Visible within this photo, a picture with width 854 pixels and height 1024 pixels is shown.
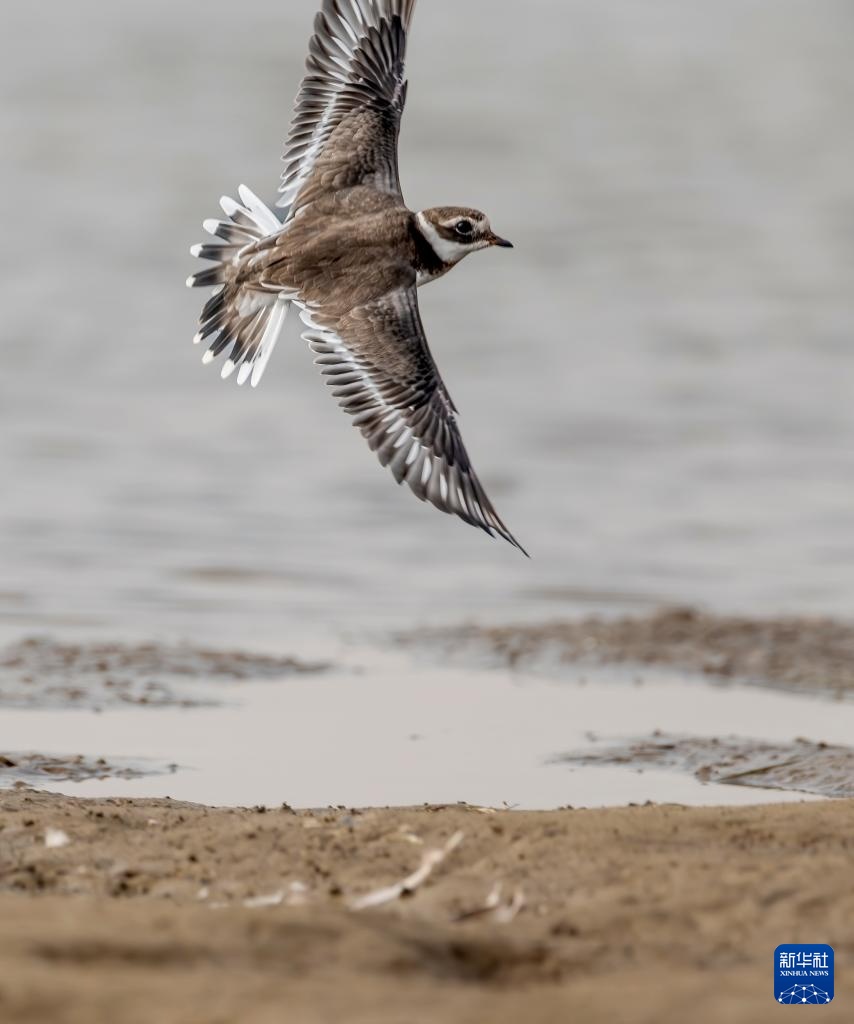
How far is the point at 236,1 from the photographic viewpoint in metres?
20.8

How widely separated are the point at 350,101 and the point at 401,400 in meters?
1.19

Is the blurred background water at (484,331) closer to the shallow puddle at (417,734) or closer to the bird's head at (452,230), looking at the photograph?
the shallow puddle at (417,734)

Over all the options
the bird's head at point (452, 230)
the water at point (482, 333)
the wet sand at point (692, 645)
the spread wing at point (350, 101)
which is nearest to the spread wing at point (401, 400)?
the bird's head at point (452, 230)

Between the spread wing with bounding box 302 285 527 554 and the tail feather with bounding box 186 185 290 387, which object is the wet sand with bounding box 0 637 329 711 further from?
the spread wing with bounding box 302 285 527 554

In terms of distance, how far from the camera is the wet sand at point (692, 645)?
728 centimetres

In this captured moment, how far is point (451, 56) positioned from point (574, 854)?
17.1 meters

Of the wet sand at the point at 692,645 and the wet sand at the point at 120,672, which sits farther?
the wet sand at the point at 692,645

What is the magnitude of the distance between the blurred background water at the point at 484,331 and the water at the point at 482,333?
0.10ft

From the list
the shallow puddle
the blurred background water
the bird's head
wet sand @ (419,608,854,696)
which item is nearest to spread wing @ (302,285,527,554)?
the bird's head

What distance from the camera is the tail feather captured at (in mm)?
6324

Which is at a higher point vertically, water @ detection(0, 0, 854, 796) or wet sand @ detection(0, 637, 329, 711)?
water @ detection(0, 0, 854, 796)

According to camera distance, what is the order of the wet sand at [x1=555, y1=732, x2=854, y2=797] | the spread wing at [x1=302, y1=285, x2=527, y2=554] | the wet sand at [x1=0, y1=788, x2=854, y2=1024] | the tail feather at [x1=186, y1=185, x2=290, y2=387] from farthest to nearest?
the tail feather at [x1=186, y1=185, x2=290, y2=387] < the spread wing at [x1=302, y1=285, x2=527, y2=554] < the wet sand at [x1=555, y1=732, x2=854, y2=797] < the wet sand at [x1=0, y1=788, x2=854, y2=1024]

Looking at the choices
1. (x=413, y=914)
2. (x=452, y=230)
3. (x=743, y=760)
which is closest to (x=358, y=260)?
(x=452, y=230)

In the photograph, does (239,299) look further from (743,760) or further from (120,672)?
(743,760)
